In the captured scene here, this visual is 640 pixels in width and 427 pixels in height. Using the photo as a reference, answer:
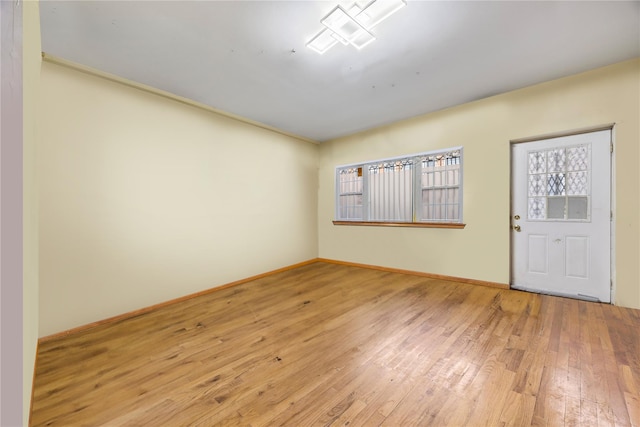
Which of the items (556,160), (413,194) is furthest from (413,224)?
(556,160)

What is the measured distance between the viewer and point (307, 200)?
498cm

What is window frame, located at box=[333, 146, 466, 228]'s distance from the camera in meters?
3.58

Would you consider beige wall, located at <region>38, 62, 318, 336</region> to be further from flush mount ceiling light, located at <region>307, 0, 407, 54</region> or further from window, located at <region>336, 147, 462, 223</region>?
flush mount ceiling light, located at <region>307, 0, 407, 54</region>

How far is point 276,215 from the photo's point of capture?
14.2ft

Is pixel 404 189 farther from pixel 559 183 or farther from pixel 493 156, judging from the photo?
pixel 559 183

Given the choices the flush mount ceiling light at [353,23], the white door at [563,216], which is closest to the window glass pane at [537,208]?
the white door at [563,216]

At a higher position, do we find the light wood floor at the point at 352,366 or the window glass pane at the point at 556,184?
the window glass pane at the point at 556,184

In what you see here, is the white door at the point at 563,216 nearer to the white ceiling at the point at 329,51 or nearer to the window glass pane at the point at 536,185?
the window glass pane at the point at 536,185

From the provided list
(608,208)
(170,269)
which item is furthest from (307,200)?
(608,208)

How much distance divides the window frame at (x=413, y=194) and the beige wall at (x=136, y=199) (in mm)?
1539

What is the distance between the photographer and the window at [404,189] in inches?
145

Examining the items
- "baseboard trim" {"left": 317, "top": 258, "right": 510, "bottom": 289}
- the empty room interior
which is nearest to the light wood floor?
the empty room interior

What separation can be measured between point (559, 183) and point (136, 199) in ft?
16.2

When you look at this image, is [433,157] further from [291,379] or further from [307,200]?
[291,379]
